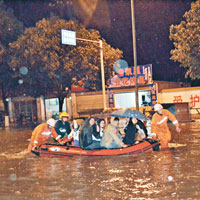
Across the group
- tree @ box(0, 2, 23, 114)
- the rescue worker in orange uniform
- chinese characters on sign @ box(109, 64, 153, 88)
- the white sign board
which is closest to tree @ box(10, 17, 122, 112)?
tree @ box(0, 2, 23, 114)

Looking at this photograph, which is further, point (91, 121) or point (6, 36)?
point (6, 36)

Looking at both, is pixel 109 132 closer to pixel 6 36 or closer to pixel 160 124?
pixel 160 124

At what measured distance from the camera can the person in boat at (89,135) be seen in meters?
12.3

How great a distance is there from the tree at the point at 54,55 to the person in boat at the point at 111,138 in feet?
64.5

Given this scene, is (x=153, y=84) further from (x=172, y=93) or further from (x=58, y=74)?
(x=58, y=74)

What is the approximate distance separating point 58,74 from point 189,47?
12.5m

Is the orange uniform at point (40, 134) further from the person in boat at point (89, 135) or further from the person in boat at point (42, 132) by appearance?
the person in boat at point (89, 135)

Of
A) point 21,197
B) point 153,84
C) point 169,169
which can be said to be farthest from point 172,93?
point 21,197

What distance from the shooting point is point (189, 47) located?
25234 millimetres

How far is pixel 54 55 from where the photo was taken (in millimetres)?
31391

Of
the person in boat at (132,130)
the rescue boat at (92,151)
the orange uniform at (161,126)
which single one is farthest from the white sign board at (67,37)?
the orange uniform at (161,126)

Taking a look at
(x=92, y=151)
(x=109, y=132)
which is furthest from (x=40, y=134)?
(x=109, y=132)

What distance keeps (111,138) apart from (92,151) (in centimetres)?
77

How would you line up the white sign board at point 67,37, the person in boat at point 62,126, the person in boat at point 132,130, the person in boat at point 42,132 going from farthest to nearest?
the white sign board at point 67,37, the person in boat at point 62,126, the person in boat at point 42,132, the person in boat at point 132,130
